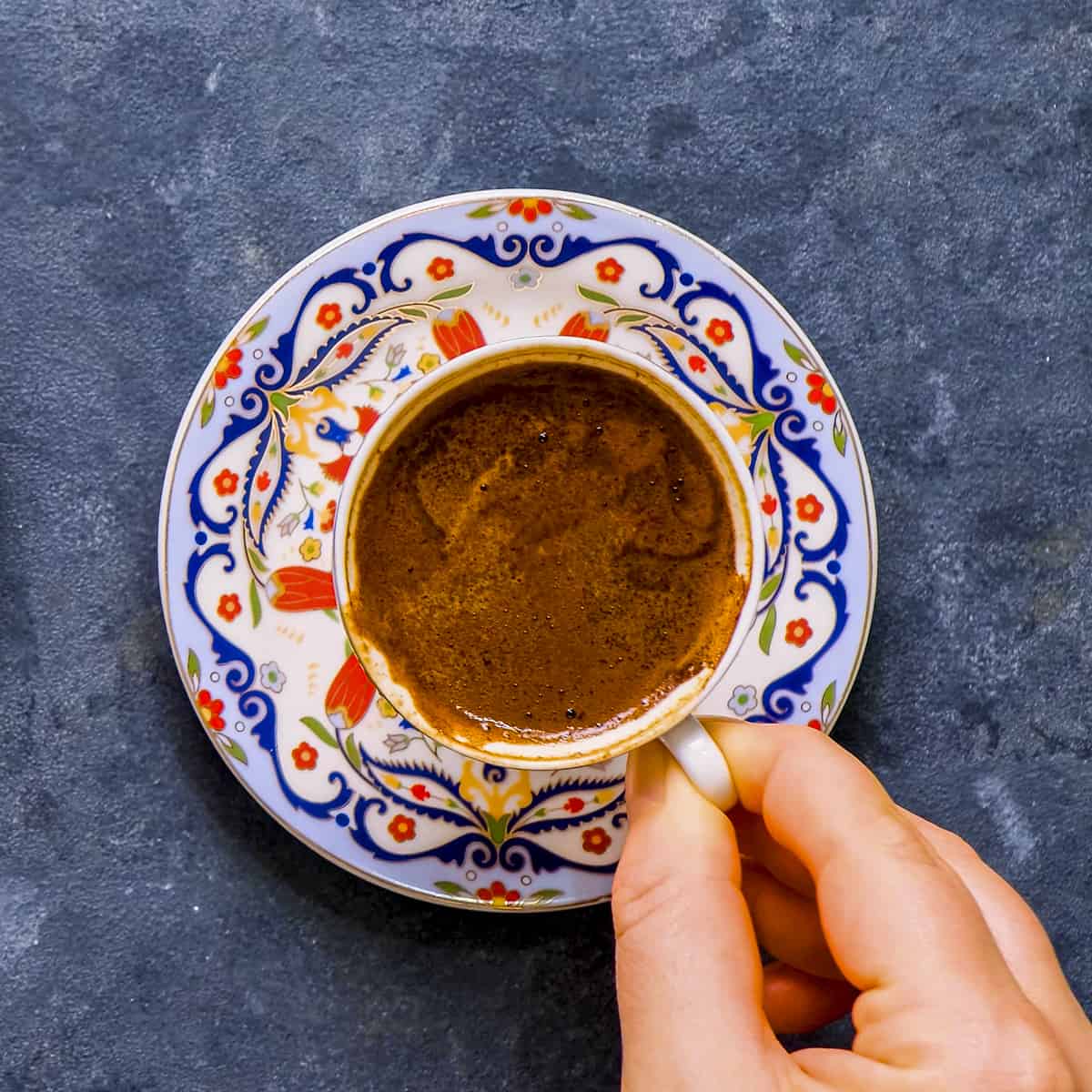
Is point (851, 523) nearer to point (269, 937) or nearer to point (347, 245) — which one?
point (347, 245)

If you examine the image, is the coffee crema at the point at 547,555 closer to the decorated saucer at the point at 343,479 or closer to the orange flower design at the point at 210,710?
the decorated saucer at the point at 343,479

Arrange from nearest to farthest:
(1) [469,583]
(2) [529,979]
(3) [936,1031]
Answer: (3) [936,1031] < (1) [469,583] < (2) [529,979]

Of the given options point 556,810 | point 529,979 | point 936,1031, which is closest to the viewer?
point 936,1031

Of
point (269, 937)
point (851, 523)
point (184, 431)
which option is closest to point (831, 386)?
point (851, 523)

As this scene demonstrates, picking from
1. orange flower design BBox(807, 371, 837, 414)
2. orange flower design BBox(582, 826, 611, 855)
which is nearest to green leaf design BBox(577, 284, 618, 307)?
orange flower design BBox(807, 371, 837, 414)

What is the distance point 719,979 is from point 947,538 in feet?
2.17

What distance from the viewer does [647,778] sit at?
3.09ft

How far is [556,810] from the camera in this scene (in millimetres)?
1167

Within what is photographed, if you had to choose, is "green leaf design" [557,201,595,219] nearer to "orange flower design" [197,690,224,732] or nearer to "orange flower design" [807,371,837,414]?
"orange flower design" [807,371,837,414]

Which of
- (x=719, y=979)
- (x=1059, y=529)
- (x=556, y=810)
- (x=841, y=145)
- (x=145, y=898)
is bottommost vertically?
(x=145, y=898)

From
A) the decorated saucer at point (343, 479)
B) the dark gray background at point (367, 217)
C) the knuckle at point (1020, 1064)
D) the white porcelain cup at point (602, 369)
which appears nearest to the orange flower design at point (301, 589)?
the decorated saucer at point (343, 479)

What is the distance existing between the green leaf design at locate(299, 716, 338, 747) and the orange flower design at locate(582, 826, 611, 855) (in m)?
0.28

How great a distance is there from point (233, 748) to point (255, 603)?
149 millimetres

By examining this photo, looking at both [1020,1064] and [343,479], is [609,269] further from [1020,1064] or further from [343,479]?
[1020,1064]
